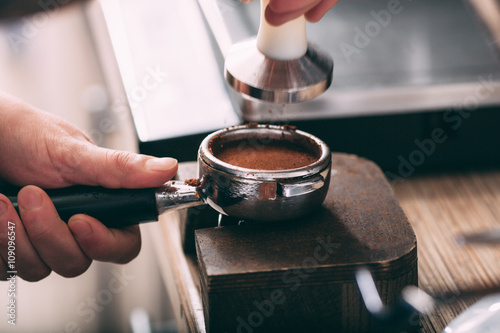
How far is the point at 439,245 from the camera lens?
3.55ft

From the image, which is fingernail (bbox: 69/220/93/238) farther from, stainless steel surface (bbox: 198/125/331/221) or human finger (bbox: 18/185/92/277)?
stainless steel surface (bbox: 198/125/331/221)

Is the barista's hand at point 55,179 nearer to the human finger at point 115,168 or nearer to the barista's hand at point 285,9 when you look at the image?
the human finger at point 115,168

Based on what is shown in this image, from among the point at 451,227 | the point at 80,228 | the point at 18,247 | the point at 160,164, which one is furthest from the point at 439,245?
the point at 18,247

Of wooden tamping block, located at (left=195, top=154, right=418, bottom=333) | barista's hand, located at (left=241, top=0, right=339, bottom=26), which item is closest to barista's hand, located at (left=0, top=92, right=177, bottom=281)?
wooden tamping block, located at (left=195, top=154, right=418, bottom=333)

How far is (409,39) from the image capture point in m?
1.40

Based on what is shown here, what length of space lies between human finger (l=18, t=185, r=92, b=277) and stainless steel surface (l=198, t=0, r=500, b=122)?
445 mm

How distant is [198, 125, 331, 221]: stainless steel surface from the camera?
0.82 m

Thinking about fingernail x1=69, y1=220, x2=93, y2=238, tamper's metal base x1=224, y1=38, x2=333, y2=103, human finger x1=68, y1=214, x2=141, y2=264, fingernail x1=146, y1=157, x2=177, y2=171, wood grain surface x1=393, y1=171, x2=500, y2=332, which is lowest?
wood grain surface x1=393, y1=171, x2=500, y2=332

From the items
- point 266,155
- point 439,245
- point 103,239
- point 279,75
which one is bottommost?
point 439,245

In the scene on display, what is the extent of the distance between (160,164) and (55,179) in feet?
0.82

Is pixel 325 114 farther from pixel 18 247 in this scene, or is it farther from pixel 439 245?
pixel 18 247

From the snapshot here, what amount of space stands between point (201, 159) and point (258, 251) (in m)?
0.18

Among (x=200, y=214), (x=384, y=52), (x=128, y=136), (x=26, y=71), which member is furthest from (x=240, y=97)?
(x=26, y=71)

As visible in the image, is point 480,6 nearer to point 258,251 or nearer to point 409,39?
point 409,39
